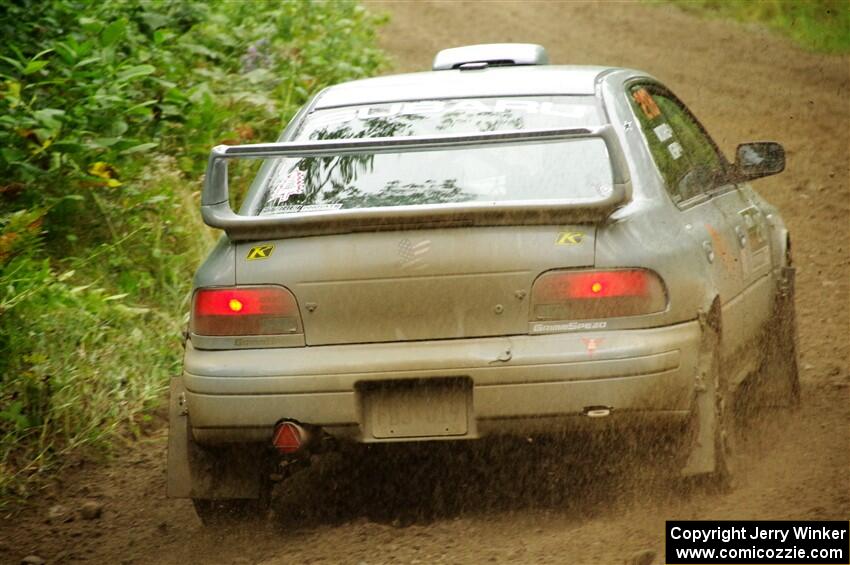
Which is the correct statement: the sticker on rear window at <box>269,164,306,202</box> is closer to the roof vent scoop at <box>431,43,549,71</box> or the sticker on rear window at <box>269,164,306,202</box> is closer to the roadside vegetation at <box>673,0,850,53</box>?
the roof vent scoop at <box>431,43,549,71</box>

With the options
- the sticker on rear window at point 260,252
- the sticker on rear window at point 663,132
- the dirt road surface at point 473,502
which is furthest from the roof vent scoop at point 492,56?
the sticker on rear window at point 260,252

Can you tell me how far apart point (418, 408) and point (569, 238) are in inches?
28.5

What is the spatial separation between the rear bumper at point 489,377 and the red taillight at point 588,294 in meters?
0.07

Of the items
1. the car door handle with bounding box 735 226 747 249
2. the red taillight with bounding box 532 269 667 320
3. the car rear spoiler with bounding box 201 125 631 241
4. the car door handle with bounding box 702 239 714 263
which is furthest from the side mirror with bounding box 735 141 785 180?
the red taillight with bounding box 532 269 667 320

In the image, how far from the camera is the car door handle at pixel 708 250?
4945 mm

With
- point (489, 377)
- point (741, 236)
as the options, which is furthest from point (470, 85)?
point (489, 377)

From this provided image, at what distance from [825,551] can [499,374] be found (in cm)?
110

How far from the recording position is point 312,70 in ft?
38.3

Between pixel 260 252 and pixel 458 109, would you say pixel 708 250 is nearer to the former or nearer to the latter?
pixel 458 109

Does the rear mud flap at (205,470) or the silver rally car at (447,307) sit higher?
the silver rally car at (447,307)

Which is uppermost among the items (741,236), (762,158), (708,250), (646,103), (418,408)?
(646,103)

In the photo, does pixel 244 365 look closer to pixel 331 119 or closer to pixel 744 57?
pixel 331 119

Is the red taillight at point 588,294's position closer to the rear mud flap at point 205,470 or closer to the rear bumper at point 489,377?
the rear bumper at point 489,377

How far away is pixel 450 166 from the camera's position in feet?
16.0
